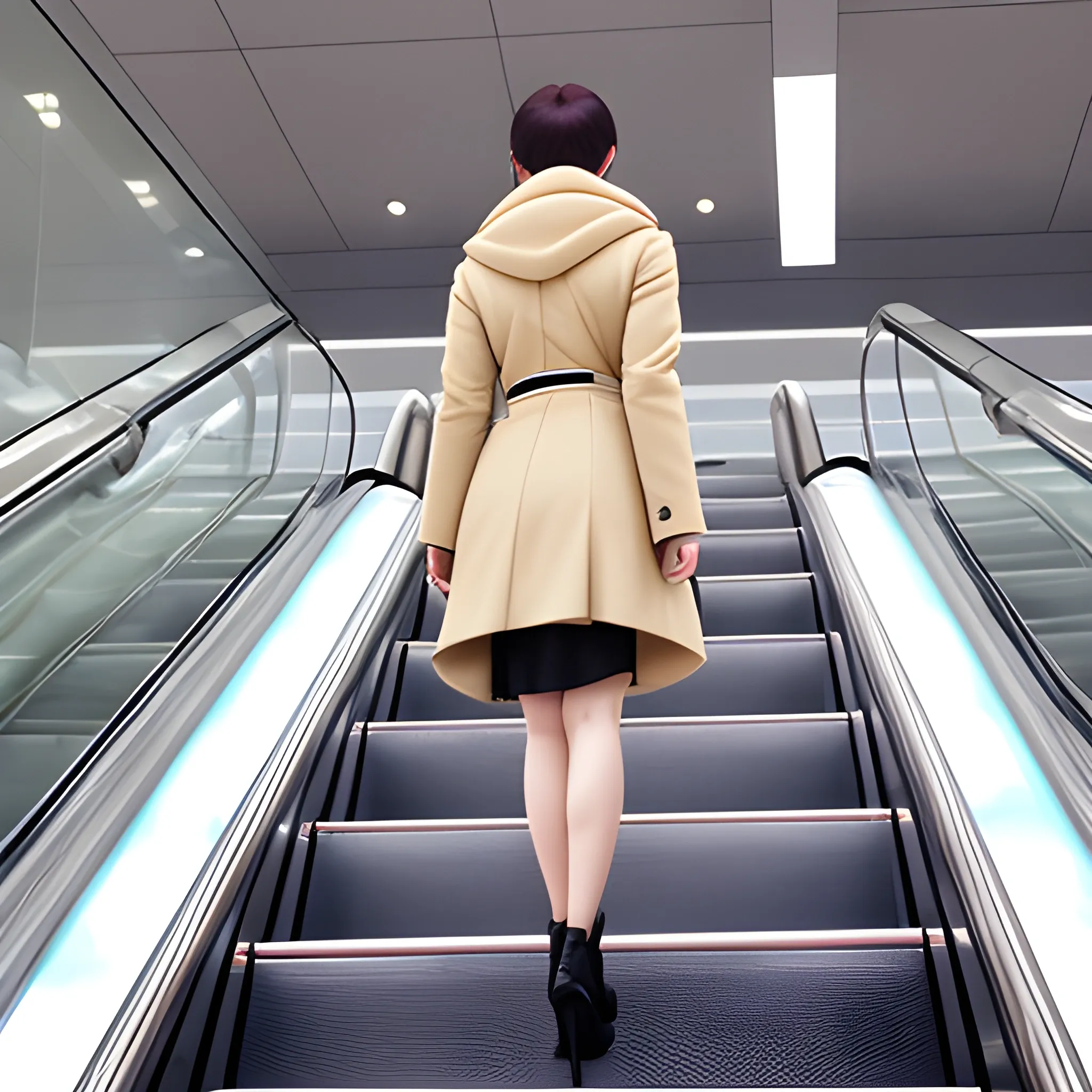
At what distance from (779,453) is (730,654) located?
2344 millimetres

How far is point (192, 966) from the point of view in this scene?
62.5 inches

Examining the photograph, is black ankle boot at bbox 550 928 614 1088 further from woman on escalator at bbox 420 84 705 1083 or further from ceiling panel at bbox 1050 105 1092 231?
ceiling panel at bbox 1050 105 1092 231

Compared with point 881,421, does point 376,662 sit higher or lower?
lower

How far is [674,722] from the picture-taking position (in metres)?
2.63

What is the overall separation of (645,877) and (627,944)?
31 cm

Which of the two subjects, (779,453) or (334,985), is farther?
(779,453)

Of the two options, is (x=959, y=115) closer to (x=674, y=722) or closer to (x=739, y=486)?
(x=739, y=486)

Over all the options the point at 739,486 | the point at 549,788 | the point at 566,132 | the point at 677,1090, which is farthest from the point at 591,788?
the point at 739,486

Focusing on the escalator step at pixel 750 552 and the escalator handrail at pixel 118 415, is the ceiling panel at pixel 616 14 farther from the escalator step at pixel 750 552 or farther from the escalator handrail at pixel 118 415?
the escalator handrail at pixel 118 415

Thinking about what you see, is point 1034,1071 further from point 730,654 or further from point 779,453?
point 779,453

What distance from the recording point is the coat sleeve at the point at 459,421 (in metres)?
1.92

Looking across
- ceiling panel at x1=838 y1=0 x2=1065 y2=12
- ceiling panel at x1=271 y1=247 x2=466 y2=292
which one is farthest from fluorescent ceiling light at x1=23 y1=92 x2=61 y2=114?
ceiling panel at x1=271 y1=247 x2=466 y2=292

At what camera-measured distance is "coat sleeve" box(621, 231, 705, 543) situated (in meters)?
1.78

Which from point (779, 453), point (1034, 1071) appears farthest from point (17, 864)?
point (779, 453)
